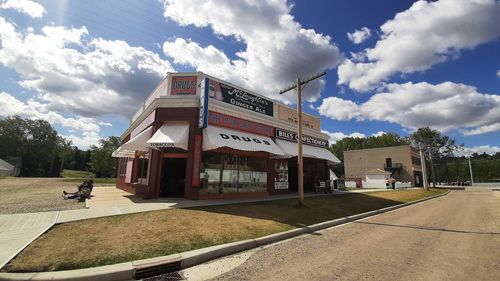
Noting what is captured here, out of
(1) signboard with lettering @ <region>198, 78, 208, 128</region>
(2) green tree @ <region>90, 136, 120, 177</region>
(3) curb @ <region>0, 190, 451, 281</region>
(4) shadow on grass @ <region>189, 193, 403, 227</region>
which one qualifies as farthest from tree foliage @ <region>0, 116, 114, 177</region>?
(3) curb @ <region>0, 190, 451, 281</region>

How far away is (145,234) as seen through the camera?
23.6 feet

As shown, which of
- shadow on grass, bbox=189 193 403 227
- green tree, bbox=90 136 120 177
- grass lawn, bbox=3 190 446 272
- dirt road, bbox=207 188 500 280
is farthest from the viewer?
green tree, bbox=90 136 120 177

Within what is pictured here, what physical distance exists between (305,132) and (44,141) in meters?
84.5

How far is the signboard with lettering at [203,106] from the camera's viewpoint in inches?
560

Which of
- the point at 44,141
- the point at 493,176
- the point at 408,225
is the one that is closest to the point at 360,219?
the point at 408,225

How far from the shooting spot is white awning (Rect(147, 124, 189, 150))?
43.8ft

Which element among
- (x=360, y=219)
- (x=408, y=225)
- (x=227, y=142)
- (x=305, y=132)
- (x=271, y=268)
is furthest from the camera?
(x=305, y=132)

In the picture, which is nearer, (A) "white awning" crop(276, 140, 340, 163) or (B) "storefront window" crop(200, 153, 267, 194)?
(B) "storefront window" crop(200, 153, 267, 194)

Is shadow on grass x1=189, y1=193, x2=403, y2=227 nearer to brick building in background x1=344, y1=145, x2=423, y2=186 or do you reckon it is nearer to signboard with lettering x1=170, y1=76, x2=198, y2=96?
signboard with lettering x1=170, y1=76, x2=198, y2=96

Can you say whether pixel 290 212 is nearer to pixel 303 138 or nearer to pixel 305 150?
pixel 305 150

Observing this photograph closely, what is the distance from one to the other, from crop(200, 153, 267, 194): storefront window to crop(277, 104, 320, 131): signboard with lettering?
190 inches

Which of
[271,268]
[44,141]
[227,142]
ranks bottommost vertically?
[271,268]

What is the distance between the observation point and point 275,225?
30.6 ft

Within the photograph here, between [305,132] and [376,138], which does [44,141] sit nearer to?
[305,132]
